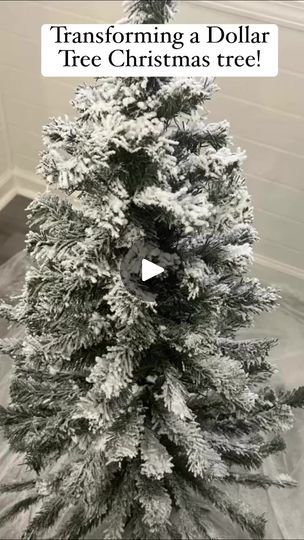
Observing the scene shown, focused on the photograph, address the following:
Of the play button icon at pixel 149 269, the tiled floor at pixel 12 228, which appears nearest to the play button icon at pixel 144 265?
the play button icon at pixel 149 269

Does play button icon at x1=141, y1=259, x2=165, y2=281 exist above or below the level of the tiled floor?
below

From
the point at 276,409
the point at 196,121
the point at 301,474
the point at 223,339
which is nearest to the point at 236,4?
the point at 196,121

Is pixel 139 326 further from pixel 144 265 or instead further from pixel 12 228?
pixel 12 228

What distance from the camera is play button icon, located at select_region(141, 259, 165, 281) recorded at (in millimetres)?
842

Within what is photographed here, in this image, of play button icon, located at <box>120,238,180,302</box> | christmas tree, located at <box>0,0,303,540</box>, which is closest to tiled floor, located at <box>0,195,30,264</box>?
christmas tree, located at <box>0,0,303,540</box>

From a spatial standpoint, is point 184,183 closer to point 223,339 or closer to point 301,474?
point 223,339

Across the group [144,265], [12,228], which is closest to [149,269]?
[144,265]

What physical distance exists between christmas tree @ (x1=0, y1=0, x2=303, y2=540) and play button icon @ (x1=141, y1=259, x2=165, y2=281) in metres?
0.02

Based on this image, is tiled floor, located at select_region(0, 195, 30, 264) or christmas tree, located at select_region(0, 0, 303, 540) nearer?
christmas tree, located at select_region(0, 0, 303, 540)

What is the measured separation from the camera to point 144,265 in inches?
33.1

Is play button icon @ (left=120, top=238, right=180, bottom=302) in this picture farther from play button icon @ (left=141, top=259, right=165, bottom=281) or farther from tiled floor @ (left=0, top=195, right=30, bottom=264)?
tiled floor @ (left=0, top=195, right=30, bottom=264)

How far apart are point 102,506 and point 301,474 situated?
1.77 feet

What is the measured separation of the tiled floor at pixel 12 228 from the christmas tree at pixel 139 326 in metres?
0.93

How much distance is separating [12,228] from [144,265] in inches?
51.2
